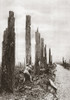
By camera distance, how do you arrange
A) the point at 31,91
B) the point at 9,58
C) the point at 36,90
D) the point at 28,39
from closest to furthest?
the point at 9,58 → the point at 31,91 → the point at 36,90 → the point at 28,39

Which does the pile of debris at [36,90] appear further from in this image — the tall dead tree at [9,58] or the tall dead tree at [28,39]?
the tall dead tree at [28,39]

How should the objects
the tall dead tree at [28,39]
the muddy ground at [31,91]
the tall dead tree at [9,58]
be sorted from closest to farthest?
the muddy ground at [31,91]
the tall dead tree at [9,58]
the tall dead tree at [28,39]

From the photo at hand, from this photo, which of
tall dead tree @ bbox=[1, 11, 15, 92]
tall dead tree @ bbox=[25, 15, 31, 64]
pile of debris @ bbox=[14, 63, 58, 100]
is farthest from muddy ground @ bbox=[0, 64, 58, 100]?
tall dead tree @ bbox=[25, 15, 31, 64]

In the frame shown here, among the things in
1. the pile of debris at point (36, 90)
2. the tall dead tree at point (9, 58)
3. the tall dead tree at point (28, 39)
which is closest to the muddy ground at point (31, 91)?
the pile of debris at point (36, 90)

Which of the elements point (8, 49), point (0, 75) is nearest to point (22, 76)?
point (0, 75)

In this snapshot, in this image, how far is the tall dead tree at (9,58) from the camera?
324 inches

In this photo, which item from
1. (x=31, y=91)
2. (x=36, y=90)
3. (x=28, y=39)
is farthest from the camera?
(x=28, y=39)

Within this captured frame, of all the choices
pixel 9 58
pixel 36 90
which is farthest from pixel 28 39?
pixel 36 90

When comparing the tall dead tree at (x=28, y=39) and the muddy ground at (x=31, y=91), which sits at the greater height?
the tall dead tree at (x=28, y=39)

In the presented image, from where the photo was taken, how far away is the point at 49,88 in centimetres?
959

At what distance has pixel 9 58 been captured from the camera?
8281 mm

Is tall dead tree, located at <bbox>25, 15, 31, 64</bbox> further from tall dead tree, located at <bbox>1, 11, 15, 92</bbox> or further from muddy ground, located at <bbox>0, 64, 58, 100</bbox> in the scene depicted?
tall dead tree, located at <bbox>1, 11, 15, 92</bbox>

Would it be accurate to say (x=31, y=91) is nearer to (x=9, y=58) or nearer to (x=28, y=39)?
(x=9, y=58)

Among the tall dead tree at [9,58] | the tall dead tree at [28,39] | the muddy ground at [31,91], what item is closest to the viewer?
the muddy ground at [31,91]
